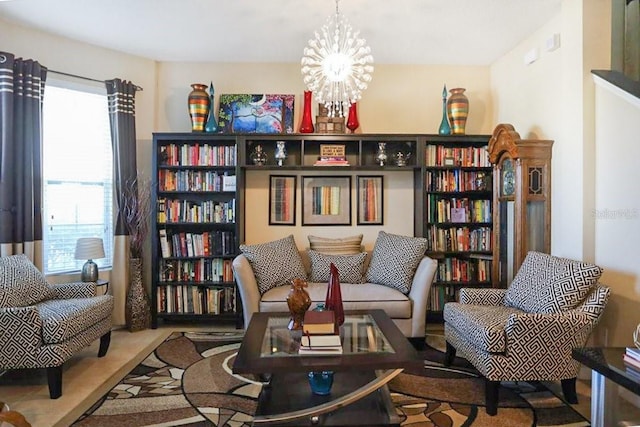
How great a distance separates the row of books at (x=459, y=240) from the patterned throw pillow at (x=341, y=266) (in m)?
0.78

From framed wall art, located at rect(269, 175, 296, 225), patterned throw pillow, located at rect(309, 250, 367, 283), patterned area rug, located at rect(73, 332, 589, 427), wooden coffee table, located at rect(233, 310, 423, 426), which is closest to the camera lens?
wooden coffee table, located at rect(233, 310, 423, 426)

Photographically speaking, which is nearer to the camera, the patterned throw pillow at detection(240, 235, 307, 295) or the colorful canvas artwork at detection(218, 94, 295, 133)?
the patterned throw pillow at detection(240, 235, 307, 295)

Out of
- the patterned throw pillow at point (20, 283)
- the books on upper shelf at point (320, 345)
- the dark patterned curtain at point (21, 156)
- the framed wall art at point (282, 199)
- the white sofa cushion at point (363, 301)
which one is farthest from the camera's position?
the framed wall art at point (282, 199)

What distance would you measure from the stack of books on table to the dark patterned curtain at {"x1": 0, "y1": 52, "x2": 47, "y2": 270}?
410 centimetres

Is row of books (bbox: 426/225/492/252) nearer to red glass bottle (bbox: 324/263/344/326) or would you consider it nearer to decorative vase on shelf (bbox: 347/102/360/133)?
decorative vase on shelf (bbox: 347/102/360/133)

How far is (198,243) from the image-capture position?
4.02m

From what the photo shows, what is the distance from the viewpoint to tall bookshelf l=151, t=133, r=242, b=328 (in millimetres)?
3969

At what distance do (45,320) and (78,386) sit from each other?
0.53 metres

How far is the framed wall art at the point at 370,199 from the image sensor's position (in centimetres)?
434

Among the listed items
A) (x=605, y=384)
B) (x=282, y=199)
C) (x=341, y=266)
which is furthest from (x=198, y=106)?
(x=605, y=384)

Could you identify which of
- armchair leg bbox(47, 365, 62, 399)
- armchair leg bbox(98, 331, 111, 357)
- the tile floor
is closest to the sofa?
the tile floor

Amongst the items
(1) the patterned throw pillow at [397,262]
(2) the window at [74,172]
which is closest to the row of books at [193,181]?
(2) the window at [74,172]

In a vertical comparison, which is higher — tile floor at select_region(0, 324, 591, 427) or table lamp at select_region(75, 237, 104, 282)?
table lamp at select_region(75, 237, 104, 282)

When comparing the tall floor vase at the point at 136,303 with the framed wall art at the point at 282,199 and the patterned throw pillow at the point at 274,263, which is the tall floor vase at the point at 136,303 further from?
the framed wall art at the point at 282,199
